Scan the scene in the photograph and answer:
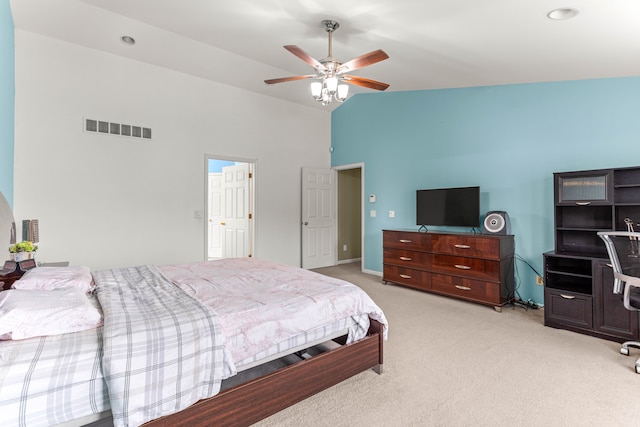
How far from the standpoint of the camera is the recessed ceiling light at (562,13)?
2281 millimetres

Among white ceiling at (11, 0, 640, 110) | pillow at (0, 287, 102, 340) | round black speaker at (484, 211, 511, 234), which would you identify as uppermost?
white ceiling at (11, 0, 640, 110)

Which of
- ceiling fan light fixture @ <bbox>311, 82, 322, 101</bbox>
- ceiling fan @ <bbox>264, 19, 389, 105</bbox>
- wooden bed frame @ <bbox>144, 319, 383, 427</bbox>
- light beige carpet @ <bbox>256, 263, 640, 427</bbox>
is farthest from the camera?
ceiling fan light fixture @ <bbox>311, 82, 322, 101</bbox>

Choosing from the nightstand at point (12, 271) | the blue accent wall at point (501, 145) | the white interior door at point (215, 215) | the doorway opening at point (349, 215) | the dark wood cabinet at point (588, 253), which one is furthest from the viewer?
the doorway opening at point (349, 215)

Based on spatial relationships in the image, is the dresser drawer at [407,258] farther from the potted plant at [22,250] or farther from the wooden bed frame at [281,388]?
the potted plant at [22,250]

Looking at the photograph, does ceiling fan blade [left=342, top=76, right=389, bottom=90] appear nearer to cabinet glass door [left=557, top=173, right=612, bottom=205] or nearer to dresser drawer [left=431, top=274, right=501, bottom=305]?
cabinet glass door [left=557, top=173, right=612, bottom=205]

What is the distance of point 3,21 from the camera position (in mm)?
2664

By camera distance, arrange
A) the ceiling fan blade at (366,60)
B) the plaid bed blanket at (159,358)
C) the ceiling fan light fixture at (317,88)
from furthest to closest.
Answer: the ceiling fan light fixture at (317,88) → the ceiling fan blade at (366,60) → the plaid bed blanket at (159,358)

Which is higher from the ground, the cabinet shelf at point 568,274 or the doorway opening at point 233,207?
the doorway opening at point 233,207

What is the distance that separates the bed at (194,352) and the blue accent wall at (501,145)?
277cm

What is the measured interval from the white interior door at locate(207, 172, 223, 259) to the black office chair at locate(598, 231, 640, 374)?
5.48 meters

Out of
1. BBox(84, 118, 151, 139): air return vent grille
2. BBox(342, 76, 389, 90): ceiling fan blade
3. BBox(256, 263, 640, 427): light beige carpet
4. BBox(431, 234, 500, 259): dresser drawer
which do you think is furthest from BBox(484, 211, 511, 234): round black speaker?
BBox(84, 118, 151, 139): air return vent grille

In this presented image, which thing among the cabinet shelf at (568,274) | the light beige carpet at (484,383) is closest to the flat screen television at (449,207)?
the cabinet shelf at (568,274)

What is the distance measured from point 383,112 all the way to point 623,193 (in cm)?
337

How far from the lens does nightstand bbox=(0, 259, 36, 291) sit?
221 cm
